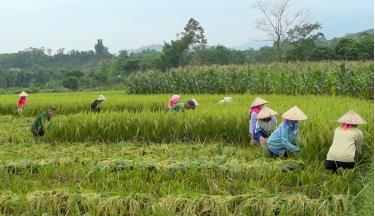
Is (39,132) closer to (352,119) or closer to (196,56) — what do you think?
(352,119)

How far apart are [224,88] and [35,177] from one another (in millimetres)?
13897

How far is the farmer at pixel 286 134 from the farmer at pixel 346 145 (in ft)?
2.07

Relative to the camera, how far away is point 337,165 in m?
5.76

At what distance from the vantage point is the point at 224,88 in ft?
63.8

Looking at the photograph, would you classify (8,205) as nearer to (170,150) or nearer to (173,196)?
(173,196)

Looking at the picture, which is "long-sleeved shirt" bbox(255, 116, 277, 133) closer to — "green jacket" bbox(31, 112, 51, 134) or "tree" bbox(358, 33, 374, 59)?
"green jacket" bbox(31, 112, 51, 134)

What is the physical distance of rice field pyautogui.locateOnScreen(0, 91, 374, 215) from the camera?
4684 mm

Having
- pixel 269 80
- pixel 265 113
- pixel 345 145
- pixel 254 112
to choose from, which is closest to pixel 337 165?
pixel 345 145

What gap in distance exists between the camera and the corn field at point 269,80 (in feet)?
48.8

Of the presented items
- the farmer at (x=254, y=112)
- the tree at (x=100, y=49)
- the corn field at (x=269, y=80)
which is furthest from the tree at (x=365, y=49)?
the tree at (x=100, y=49)

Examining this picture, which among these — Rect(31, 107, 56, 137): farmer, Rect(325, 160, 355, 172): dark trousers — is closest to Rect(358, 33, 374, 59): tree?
Rect(31, 107, 56, 137): farmer

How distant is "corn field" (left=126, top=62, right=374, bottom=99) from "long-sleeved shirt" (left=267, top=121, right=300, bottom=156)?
27.8ft

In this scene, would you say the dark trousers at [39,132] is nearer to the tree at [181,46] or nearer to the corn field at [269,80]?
the corn field at [269,80]

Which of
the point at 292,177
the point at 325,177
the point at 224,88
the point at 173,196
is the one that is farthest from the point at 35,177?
the point at 224,88
